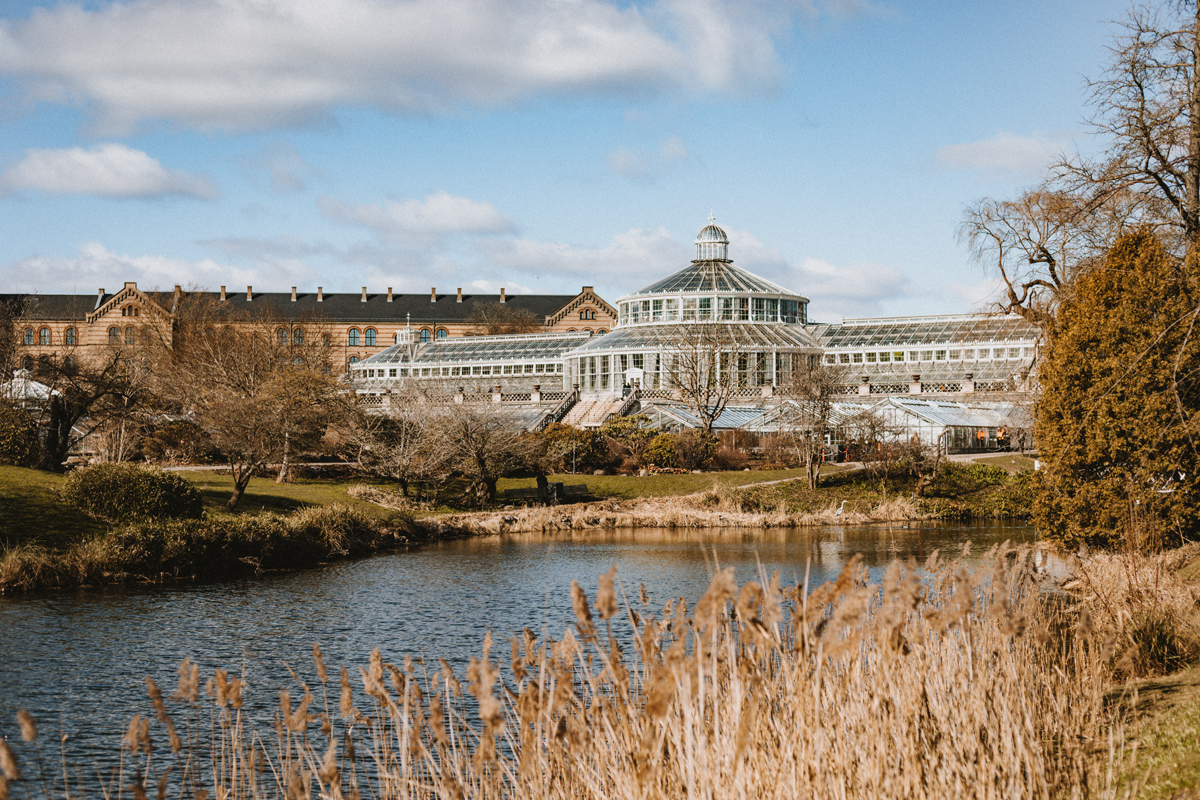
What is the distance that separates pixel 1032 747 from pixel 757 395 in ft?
155

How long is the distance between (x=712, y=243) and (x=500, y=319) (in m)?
33.2

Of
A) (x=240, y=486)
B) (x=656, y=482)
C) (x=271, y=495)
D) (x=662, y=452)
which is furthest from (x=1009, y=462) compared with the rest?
(x=240, y=486)

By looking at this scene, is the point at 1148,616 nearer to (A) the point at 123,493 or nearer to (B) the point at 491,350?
(A) the point at 123,493

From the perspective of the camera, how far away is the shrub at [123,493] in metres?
22.2

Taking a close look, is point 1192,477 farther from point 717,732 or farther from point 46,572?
point 46,572

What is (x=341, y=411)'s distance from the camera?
38.3 meters

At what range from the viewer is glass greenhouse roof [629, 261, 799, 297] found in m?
58.0

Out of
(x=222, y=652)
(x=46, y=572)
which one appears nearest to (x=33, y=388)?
(x=46, y=572)

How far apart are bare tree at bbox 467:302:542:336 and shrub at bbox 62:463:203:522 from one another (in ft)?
203

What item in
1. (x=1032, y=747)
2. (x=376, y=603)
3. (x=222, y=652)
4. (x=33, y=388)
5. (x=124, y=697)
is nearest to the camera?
(x=1032, y=747)

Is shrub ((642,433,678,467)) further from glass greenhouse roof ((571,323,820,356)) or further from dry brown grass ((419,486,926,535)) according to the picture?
glass greenhouse roof ((571,323,820,356))

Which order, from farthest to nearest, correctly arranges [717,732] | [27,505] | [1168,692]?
[27,505] < [1168,692] < [717,732]

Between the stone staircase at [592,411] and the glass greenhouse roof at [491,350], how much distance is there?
20.8ft

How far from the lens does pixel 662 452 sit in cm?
4078
